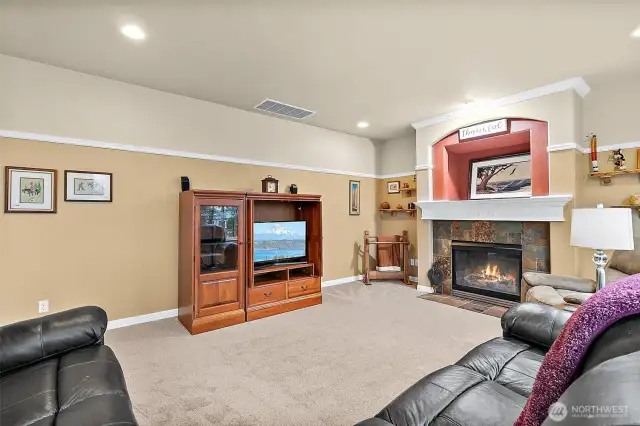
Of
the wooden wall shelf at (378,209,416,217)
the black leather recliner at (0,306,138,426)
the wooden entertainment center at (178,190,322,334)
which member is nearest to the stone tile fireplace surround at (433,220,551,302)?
the wooden wall shelf at (378,209,416,217)

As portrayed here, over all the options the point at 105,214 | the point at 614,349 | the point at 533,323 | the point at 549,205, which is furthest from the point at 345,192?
the point at 614,349

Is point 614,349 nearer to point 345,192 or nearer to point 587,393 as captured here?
point 587,393

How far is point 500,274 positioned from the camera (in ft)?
14.7

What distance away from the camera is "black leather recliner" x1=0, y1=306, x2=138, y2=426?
3.88 feet

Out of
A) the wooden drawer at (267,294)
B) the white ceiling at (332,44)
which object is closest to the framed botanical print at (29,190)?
the white ceiling at (332,44)

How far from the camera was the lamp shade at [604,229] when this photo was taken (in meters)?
2.28

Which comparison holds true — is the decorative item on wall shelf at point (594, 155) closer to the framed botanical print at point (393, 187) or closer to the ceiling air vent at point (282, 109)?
the framed botanical print at point (393, 187)

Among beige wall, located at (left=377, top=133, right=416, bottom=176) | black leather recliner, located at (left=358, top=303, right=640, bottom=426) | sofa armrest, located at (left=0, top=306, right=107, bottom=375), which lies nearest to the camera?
black leather recliner, located at (left=358, top=303, right=640, bottom=426)

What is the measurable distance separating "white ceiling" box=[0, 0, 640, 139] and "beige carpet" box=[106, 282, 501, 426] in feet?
9.08

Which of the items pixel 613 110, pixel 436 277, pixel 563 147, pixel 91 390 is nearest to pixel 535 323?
pixel 91 390

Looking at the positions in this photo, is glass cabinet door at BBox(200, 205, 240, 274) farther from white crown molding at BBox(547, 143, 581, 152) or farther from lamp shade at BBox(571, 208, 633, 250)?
white crown molding at BBox(547, 143, 581, 152)

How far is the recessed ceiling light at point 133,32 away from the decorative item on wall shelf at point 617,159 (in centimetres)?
507

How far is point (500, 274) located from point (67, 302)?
531 centimetres

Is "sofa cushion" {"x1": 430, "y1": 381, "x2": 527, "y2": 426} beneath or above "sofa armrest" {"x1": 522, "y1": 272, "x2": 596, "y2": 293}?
beneath
